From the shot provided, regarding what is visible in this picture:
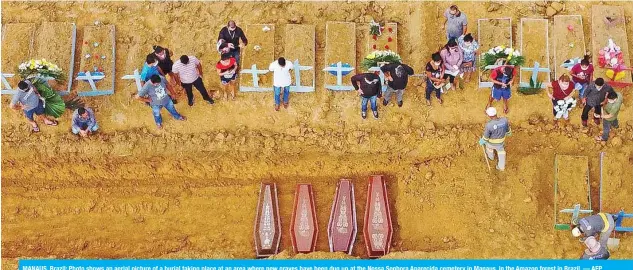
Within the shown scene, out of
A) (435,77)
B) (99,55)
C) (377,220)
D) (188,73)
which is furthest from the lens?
(99,55)

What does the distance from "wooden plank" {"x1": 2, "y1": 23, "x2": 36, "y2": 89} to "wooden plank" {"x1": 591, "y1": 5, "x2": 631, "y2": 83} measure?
416 inches

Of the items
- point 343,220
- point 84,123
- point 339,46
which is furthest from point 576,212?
point 84,123

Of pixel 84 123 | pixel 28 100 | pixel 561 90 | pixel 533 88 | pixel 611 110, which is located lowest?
pixel 84 123

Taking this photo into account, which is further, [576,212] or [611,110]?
[576,212]

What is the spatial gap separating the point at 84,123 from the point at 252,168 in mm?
3001

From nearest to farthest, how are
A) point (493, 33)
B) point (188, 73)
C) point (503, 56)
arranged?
point (188, 73) → point (503, 56) → point (493, 33)

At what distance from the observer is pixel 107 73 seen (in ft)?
36.7

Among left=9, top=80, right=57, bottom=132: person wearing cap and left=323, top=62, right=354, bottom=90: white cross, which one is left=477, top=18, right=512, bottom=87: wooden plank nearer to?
left=323, top=62, right=354, bottom=90: white cross

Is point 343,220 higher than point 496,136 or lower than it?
lower

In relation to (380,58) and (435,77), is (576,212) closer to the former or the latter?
(435,77)

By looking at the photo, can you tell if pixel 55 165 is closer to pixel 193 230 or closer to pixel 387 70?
pixel 193 230

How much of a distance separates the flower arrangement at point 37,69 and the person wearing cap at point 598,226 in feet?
30.6

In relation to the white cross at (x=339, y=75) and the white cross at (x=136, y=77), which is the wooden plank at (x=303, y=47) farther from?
the white cross at (x=136, y=77)

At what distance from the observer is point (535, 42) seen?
37.3 feet
